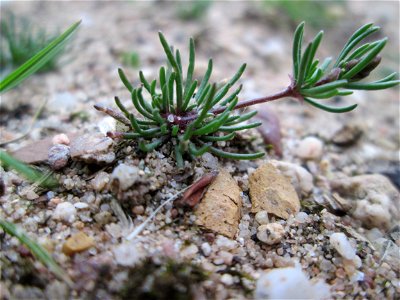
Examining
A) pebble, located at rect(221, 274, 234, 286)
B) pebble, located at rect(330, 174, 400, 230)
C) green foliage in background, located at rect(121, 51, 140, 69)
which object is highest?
green foliage in background, located at rect(121, 51, 140, 69)

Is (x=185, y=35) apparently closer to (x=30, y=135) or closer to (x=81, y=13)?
(x=81, y=13)

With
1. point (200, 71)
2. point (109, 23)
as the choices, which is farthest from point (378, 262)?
point (109, 23)

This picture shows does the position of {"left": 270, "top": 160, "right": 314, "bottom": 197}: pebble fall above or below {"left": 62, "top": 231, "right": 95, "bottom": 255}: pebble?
below

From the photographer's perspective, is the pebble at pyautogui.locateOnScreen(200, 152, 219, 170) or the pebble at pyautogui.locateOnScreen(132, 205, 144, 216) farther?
the pebble at pyautogui.locateOnScreen(200, 152, 219, 170)

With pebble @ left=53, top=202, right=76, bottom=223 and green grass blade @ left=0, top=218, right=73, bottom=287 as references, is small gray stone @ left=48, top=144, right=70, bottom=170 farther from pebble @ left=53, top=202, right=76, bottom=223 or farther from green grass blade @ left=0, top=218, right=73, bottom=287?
green grass blade @ left=0, top=218, right=73, bottom=287

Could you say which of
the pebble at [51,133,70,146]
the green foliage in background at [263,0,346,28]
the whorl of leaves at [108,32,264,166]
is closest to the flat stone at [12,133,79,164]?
the pebble at [51,133,70,146]

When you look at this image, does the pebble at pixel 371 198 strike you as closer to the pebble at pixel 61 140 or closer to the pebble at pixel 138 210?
the pebble at pixel 138 210
